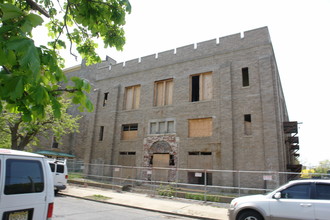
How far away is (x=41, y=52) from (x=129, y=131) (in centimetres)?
2107

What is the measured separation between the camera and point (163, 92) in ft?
74.7

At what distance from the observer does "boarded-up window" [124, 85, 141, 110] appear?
24530 mm

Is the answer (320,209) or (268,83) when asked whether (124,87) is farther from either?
(320,209)

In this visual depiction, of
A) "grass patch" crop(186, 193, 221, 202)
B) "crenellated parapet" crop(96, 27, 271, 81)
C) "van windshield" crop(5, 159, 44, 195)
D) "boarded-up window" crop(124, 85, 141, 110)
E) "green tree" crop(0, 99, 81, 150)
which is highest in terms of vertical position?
"crenellated parapet" crop(96, 27, 271, 81)

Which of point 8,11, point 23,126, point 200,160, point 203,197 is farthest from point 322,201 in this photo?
point 23,126

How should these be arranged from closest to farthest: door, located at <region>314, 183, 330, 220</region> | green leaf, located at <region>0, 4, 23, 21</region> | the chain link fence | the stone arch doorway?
green leaf, located at <region>0, 4, 23, 21</region>, door, located at <region>314, 183, 330, 220</region>, the chain link fence, the stone arch doorway

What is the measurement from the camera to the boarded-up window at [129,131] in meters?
23.5

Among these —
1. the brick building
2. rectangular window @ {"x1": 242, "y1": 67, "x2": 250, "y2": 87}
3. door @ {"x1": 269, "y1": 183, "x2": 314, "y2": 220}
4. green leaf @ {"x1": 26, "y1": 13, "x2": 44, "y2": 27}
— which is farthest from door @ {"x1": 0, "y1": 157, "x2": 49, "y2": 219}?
rectangular window @ {"x1": 242, "y1": 67, "x2": 250, "y2": 87}

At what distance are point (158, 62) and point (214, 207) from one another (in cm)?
1547

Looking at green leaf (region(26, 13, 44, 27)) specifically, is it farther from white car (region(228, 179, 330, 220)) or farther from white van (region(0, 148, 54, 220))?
white car (region(228, 179, 330, 220))

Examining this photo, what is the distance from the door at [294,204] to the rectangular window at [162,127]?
14.2 m

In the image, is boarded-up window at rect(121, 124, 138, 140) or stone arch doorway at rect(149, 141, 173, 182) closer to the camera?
stone arch doorway at rect(149, 141, 173, 182)

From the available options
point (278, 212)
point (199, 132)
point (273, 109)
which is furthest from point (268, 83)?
point (278, 212)

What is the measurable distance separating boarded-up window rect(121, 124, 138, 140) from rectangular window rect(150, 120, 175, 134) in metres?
2.16
